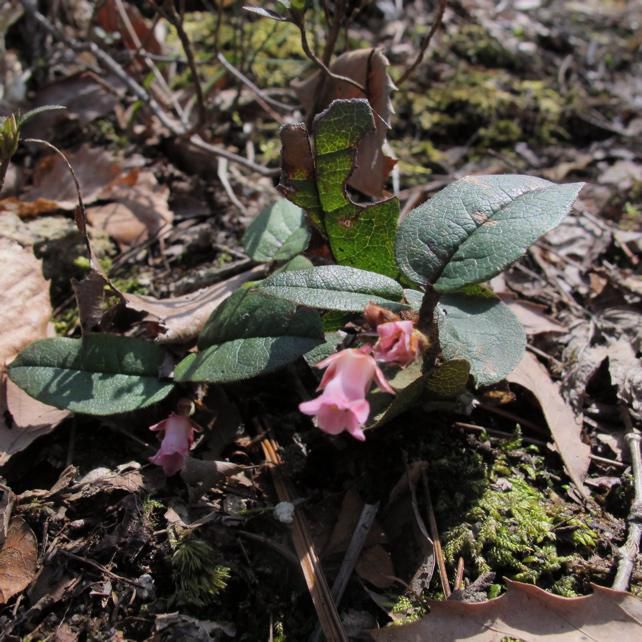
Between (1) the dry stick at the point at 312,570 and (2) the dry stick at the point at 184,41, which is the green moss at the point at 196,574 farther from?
(2) the dry stick at the point at 184,41

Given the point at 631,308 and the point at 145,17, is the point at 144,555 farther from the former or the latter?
the point at 145,17

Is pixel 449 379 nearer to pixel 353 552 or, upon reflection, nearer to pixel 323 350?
pixel 323 350

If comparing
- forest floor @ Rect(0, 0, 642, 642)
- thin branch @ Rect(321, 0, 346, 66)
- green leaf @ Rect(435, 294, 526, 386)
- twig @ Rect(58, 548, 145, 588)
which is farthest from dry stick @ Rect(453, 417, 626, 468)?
thin branch @ Rect(321, 0, 346, 66)

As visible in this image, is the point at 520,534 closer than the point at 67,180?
Yes

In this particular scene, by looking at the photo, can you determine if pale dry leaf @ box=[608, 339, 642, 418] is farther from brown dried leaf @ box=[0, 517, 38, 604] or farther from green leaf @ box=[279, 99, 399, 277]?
brown dried leaf @ box=[0, 517, 38, 604]

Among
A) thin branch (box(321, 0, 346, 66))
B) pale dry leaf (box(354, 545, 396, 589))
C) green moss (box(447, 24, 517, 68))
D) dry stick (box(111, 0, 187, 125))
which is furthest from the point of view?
green moss (box(447, 24, 517, 68))

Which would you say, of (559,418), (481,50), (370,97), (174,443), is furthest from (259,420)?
(481,50)
